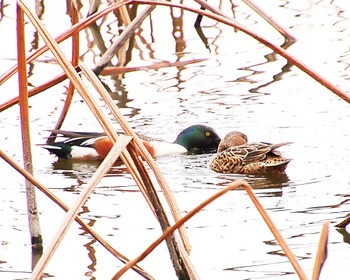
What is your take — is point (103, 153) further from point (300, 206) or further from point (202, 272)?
point (202, 272)

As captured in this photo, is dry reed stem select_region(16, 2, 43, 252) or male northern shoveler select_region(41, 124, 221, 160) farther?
male northern shoveler select_region(41, 124, 221, 160)

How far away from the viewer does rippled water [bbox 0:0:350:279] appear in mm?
5504

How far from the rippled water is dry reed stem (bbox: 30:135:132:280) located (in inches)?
57.8

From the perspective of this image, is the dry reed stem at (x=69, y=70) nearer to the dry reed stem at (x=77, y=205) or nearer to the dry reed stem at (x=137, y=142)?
the dry reed stem at (x=137, y=142)

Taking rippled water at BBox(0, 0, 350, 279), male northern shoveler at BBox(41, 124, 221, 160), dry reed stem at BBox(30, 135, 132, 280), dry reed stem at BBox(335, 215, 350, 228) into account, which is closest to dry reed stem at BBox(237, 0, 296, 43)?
rippled water at BBox(0, 0, 350, 279)

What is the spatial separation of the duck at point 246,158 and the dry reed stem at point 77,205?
441 cm

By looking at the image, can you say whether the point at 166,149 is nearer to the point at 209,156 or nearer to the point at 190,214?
the point at 209,156

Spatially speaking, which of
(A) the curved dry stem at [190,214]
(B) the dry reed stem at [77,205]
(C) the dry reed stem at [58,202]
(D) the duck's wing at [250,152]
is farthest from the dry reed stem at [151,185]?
(D) the duck's wing at [250,152]

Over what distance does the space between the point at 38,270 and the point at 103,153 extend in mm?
5828

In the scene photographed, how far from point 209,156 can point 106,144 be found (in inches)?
46.7

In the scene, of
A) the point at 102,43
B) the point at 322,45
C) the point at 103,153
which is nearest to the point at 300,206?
the point at 103,153

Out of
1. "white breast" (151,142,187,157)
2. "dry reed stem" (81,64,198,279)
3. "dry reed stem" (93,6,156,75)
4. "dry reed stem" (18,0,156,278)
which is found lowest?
"white breast" (151,142,187,157)

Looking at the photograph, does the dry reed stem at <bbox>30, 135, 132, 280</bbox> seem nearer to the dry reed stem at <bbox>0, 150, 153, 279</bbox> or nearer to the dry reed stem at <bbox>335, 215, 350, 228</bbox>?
the dry reed stem at <bbox>0, 150, 153, 279</bbox>

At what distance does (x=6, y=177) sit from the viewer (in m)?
7.84
